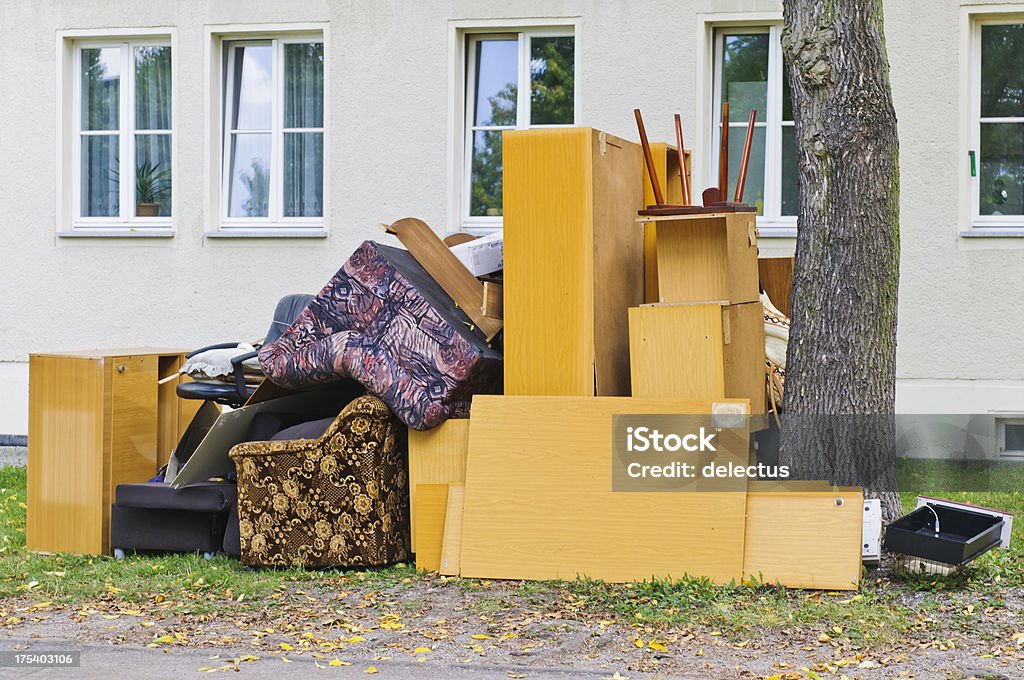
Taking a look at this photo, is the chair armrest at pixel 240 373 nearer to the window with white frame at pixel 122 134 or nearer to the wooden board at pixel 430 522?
the wooden board at pixel 430 522

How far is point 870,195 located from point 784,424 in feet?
3.58

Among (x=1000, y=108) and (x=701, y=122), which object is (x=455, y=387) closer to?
(x=701, y=122)

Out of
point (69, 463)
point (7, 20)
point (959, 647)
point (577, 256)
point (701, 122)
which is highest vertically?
point (7, 20)

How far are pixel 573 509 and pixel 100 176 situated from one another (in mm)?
6477

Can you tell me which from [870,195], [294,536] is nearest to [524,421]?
[294,536]

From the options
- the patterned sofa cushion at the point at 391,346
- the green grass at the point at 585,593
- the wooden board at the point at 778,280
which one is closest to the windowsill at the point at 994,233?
the wooden board at the point at 778,280

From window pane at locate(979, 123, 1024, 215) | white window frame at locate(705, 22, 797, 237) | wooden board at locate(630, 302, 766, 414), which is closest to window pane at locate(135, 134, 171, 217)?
white window frame at locate(705, 22, 797, 237)

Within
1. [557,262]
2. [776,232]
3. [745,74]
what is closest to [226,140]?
[745,74]

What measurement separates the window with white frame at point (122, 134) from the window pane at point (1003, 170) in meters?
6.23

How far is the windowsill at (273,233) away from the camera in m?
9.86

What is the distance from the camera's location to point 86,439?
6.31 meters

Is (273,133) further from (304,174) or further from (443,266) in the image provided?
(443,266)

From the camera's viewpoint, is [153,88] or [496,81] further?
[153,88]

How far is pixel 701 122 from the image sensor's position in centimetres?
930
